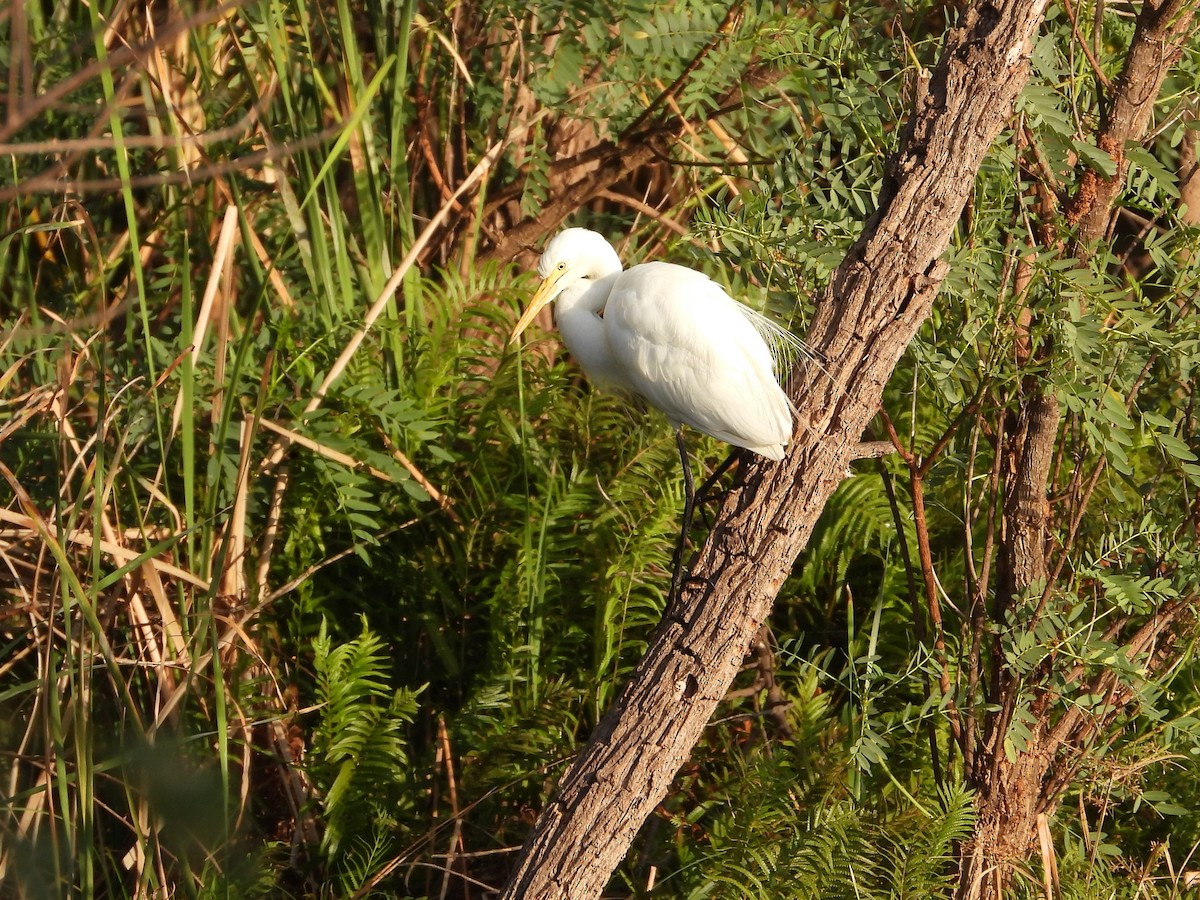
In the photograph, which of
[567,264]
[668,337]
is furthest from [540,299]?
[668,337]

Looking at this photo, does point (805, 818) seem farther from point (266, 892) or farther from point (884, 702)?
point (266, 892)

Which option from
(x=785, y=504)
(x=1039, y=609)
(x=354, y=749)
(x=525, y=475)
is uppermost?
(x=785, y=504)

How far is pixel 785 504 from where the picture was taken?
5.38ft

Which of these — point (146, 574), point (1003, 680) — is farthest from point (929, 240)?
point (146, 574)

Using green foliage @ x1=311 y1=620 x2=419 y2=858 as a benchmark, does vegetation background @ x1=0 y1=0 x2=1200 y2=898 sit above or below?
above

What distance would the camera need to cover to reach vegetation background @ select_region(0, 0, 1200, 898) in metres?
1.76

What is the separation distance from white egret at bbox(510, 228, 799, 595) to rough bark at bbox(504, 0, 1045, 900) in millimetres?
100

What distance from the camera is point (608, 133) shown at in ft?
10.2

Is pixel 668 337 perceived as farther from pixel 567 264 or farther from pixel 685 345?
pixel 567 264

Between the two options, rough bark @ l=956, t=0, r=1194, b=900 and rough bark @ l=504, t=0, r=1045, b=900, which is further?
rough bark @ l=956, t=0, r=1194, b=900

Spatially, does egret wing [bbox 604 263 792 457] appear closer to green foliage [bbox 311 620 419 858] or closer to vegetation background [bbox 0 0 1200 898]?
vegetation background [bbox 0 0 1200 898]

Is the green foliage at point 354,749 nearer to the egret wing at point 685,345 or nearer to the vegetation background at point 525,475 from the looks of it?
the vegetation background at point 525,475

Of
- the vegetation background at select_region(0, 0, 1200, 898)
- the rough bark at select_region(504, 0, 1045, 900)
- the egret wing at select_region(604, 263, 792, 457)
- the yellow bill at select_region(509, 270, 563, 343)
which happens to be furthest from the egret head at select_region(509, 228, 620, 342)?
the rough bark at select_region(504, 0, 1045, 900)

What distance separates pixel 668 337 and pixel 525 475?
0.52m
